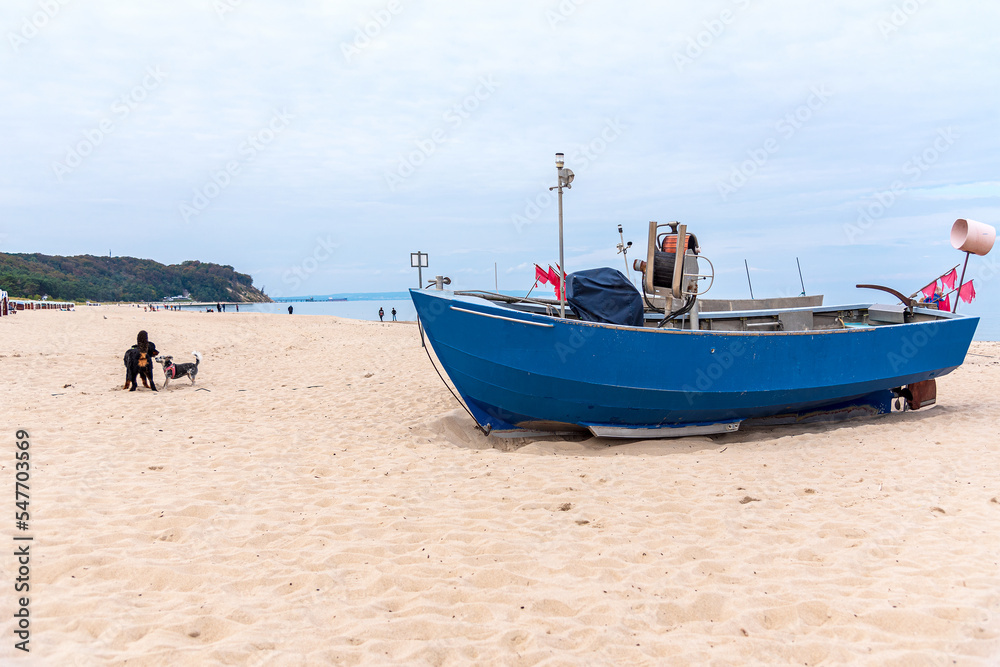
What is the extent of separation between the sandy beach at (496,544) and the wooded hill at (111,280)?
2262 inches

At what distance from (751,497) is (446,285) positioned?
14.8ft

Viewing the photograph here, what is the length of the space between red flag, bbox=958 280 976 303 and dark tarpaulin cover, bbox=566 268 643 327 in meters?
7.01

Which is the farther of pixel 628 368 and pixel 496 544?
pixel 628 368

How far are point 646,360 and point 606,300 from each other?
938 mm

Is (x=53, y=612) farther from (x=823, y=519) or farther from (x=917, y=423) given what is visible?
(x=917, y=423)

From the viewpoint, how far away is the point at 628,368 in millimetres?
6516

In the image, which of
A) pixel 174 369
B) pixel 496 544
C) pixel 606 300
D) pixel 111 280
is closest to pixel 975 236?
pixel 606 300

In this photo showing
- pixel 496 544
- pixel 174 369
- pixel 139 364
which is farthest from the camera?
pixel 174 369

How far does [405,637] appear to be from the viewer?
2.86 meters

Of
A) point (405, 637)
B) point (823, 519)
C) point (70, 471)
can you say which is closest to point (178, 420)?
point (70, 471)

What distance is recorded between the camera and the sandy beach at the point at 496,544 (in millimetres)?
2811

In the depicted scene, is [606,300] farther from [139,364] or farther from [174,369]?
[174,369]

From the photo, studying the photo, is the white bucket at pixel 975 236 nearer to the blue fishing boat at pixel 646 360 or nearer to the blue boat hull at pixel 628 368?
the blue fishing boat at pixel 646 360

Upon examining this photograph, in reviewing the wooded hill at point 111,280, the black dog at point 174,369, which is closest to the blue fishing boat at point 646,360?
the black dog at point 174,369
